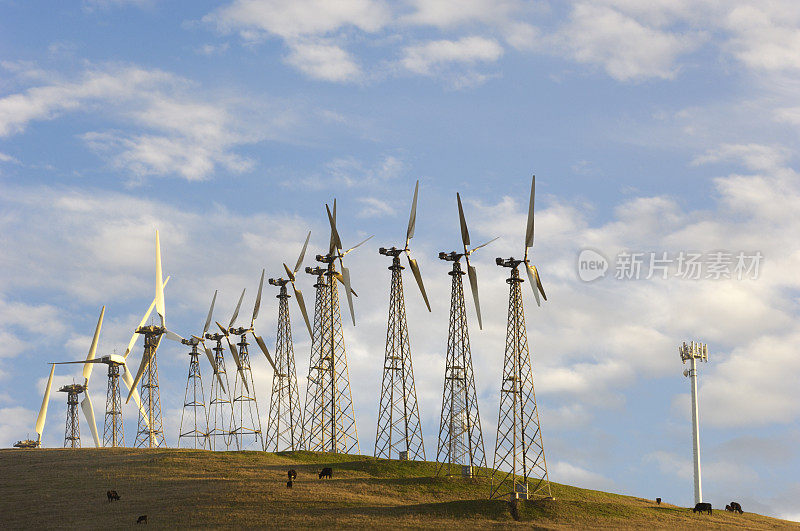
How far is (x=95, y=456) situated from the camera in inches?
4011

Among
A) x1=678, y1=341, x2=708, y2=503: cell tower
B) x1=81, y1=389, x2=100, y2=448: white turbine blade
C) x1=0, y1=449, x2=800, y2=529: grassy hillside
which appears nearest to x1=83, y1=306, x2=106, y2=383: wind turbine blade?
x1=81, y1=389, x2=100, y2=448: white turbine blade

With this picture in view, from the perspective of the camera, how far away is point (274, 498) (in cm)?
7512

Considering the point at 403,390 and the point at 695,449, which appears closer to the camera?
the point at 403,390

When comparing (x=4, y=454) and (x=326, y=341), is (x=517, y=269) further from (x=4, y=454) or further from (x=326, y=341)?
(x=4, y=454)

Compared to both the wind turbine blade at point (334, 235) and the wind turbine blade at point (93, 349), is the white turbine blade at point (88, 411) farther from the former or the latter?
the wind turbine blade at point (334, 235)

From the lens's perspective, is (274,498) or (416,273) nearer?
(274,498)

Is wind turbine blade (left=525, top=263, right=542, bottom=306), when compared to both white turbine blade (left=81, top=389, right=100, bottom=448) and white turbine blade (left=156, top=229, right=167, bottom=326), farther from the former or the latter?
white turbine blade (left=81, top=389, right=100, bottom=448)

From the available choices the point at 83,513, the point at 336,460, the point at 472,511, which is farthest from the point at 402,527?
the point at 336,460

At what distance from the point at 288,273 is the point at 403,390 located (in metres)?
31.2

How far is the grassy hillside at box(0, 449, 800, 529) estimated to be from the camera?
2749 inches

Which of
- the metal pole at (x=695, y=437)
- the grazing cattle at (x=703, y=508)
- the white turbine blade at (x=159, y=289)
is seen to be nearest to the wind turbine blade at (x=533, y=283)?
the grazing cattle at (x=703, y=508)

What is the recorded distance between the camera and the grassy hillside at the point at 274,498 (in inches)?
2749

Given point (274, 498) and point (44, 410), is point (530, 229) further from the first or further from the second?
point (44, 410)

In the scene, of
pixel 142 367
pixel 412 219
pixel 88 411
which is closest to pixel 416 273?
pixel 412 219
